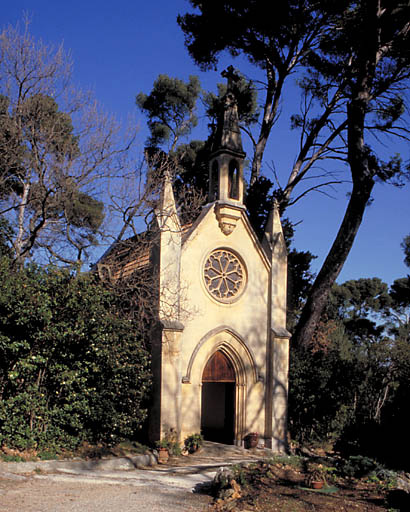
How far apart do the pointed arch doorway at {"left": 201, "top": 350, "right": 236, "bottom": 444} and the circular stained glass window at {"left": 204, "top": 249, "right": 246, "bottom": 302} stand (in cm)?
191

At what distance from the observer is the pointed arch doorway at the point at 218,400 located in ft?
53.4

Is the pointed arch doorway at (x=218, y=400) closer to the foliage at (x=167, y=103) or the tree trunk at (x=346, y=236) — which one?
the tree trunk at (x=346, y=236)

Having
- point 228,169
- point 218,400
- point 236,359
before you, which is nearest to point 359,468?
point 236,359

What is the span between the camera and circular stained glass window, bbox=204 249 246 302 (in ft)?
53.5

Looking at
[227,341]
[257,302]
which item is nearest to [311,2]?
[257,302]

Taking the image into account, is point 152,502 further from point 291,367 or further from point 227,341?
point 291,367

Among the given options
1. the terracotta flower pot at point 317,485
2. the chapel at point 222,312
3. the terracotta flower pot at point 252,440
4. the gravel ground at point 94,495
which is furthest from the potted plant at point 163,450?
the terracotta flower pot at point 317,485

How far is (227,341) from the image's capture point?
16250mm

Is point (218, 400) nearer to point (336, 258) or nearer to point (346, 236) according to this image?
point (336, 258)

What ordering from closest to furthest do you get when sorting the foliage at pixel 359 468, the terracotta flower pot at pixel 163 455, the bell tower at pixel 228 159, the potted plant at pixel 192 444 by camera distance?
the foliage at pixel 359 468
the terracotta flower pot at pixel 163 455
the potted plant at pixel 192 444
the bell tower at pixel 228 159

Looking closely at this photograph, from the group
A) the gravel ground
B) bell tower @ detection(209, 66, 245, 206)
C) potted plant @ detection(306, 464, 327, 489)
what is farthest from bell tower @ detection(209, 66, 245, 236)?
the gravel ground

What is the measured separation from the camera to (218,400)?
2023cm

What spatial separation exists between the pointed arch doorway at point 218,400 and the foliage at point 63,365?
3.03 metres

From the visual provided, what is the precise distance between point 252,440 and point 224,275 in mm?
5217
